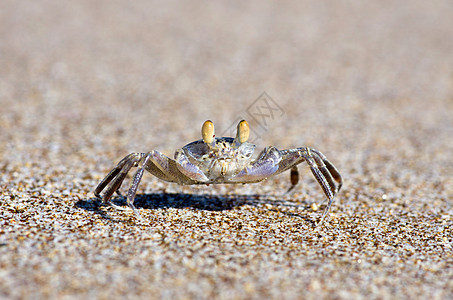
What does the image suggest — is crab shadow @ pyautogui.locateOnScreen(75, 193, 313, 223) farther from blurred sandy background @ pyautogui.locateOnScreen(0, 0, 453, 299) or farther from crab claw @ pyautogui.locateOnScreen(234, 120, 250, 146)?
crab claw @ pyautogui.locateOnScreen(234, 120, 250, 146)

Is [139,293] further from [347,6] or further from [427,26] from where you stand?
[347,6]

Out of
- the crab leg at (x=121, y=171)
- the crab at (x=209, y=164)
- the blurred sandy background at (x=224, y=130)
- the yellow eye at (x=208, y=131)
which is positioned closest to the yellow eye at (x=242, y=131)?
the crab at (x=209, y=164)

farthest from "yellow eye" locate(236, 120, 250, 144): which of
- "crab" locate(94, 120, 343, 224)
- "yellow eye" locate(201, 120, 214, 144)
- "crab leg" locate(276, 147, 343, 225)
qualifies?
"crab leg" locate(276, 147, 343, 225)

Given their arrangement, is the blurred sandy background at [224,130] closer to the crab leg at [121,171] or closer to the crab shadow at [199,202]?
the crab shadow at [199,202]

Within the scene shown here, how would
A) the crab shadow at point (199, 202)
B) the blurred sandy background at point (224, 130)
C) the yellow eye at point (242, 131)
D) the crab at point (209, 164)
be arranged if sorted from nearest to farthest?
the blurred sandy background at point (224, 130) → the crab at point (209, 164) → the yellow eye at point (242, 131) → the crab shadow at point (199, 202)

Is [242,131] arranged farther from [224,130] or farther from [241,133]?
[224,130]

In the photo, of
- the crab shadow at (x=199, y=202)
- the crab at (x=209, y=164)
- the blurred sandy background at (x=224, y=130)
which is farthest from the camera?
the crab shadow at (x=199, y=202)

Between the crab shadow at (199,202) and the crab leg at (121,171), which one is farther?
the crab shadow at (199,202)
